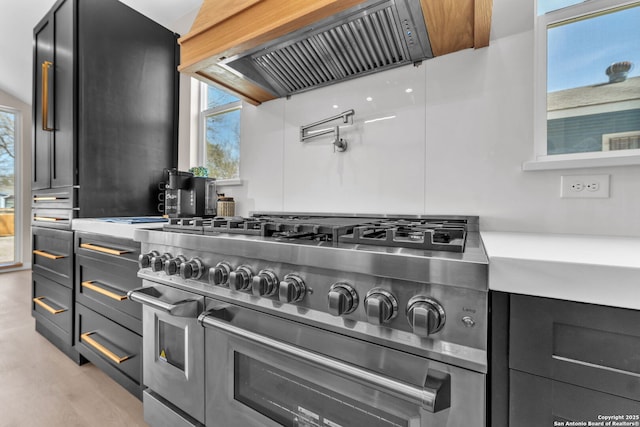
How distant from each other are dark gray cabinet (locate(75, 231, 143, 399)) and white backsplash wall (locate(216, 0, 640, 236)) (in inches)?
35.4

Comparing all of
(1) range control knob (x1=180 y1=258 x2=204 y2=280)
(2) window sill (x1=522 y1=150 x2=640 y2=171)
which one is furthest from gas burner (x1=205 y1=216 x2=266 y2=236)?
(2) window sill (x1=522 y1=150 x2=640 y2=171)

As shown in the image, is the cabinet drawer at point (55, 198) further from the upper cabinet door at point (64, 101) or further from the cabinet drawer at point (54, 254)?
the cabinet drawer at point (54, 254)

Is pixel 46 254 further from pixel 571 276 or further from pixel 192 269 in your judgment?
pixel 571 276

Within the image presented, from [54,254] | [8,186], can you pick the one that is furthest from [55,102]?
[8,186]

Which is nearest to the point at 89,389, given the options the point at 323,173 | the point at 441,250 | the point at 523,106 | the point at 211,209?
the point at 211,209

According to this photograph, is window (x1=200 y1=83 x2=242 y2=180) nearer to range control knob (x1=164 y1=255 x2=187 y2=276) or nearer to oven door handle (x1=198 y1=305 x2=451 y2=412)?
range control knob (x1=164 y1=255 x2=187 y2=276)

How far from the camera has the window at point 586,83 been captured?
39.4 inches

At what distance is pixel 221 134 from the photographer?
7.38ft

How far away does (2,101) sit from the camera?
407 cm

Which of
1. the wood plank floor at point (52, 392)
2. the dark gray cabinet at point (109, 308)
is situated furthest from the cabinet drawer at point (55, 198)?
the wood plank floor at point (52, 392)

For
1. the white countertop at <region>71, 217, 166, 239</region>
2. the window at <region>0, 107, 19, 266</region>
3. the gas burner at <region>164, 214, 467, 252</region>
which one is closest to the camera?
the gas burner at <region>164, 214, 467, 252</region>

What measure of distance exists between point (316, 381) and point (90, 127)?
2098mm

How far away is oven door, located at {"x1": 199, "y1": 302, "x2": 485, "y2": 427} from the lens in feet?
1.80

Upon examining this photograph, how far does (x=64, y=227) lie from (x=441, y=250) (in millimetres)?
2272
